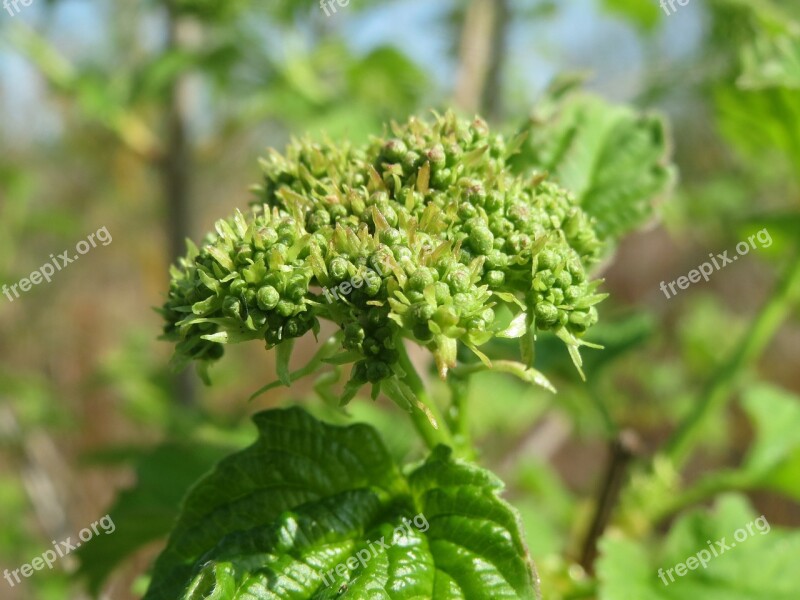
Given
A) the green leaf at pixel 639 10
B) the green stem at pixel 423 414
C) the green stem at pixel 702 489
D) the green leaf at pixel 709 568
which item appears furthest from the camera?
the green leaf at pixel 639 10

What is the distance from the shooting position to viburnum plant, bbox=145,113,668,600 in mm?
977

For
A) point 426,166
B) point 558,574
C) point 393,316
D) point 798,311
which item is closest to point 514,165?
point 426,166

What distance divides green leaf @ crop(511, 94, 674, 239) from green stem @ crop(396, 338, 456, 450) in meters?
0.62

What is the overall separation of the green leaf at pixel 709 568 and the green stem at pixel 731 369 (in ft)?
0.72

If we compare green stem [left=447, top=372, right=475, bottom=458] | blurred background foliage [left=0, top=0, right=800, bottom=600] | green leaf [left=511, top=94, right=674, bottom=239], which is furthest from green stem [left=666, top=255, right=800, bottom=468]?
green stem [left=447, top=372, right=475, bottom=458]

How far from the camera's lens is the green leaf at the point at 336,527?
1001 mm

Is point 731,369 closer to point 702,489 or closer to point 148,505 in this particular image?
point 702,489

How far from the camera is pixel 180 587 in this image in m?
1.09

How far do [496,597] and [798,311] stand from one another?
9.42 ft

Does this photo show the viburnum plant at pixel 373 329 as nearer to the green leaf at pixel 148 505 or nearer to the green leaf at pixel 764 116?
the green leaf at pixel 148 505

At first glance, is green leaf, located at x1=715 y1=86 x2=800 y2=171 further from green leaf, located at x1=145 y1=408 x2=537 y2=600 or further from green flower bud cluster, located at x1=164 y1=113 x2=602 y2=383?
green leaf, located at x1=145 y1=408 x2=537 y2=600

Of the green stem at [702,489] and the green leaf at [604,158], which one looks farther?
the green stem at [702,489]

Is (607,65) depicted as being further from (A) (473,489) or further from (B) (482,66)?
(A) (473,489)

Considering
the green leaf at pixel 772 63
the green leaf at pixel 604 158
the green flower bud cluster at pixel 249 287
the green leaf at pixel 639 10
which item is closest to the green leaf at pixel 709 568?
the green leaf at pixel 604 158
